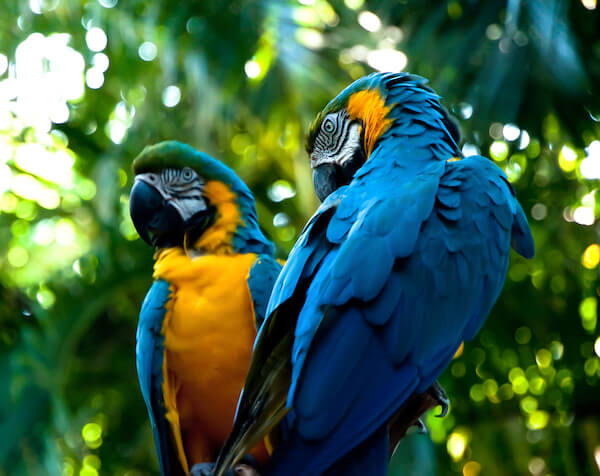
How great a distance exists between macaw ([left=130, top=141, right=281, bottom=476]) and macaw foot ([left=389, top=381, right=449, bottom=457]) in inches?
15.8

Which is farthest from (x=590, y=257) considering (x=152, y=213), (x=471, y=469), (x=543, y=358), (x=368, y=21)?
(x=152, y=213)

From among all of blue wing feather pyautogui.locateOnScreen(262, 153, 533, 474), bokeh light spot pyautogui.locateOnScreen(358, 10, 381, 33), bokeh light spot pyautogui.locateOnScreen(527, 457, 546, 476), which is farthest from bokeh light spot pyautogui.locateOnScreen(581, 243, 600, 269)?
blue wing feather pyautogui.locateOnScreen(262, 153, 533, 474)

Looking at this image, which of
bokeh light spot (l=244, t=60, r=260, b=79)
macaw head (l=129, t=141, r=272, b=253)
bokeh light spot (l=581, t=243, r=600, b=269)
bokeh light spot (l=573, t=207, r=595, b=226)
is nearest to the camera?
macaw head (l=129, t=141, r=272, b=253)

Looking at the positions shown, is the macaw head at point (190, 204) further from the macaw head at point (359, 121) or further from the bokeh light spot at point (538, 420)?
the bokeh light spot at point (538, 420)

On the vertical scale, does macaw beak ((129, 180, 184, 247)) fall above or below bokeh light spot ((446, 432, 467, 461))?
above

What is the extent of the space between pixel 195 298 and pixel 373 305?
2.14 ft

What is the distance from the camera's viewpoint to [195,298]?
1.60 m

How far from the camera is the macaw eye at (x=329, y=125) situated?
147 centimetres

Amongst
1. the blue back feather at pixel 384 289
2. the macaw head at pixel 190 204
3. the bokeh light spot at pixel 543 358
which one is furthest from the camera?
the bokeh light spot at pixel 543 358

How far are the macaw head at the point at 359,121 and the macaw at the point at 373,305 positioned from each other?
15 centimetres

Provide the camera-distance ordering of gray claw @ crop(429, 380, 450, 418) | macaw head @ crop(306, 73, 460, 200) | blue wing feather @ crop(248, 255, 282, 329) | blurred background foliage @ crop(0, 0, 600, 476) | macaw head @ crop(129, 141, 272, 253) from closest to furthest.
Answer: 1. gray claw @ crop(429, 380, 450, 418)
2. macaw head @ crop(306, 73, 460, 200)
3. blue wing feather @ crop(248, 255, 282, 329)
4. macaw head @ crop(129, 141, 272, 253)
5. blurred background foliage @ crop(0, 0, 600, 476)

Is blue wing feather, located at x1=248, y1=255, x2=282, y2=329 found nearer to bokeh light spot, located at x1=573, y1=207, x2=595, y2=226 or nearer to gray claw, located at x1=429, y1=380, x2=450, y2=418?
gray claw, located at x1=429, y1=380, x2=450, y2=418

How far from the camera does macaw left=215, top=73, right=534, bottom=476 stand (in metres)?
1.00

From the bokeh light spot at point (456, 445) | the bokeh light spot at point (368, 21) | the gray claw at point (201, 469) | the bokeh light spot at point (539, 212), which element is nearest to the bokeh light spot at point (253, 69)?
the bokeh light spot at point (368, 21)
